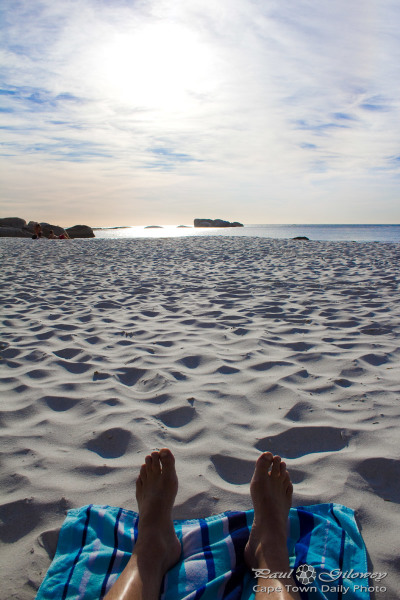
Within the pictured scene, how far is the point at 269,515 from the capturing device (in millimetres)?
1394

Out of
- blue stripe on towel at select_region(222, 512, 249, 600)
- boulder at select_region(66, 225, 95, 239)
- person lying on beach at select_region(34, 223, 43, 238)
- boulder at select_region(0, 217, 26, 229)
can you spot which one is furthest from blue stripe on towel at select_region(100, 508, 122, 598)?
boulder at select_region(0, 217, 26, 229)

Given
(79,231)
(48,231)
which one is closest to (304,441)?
(48,231)

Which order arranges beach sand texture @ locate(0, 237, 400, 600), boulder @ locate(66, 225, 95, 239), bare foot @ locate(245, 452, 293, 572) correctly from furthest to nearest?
boulder @ locate(66, 225, 95, 239), beach sand texture @ locate(0, 237, 400, 600), bare foot @ locate(245, 452, 293, 572)

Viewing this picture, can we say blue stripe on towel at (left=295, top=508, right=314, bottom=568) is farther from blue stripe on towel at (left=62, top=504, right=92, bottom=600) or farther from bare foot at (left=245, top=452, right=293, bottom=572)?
blue stripe on towel at (left=62, top=504, right=92, bottom=600)

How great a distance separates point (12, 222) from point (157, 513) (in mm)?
30691

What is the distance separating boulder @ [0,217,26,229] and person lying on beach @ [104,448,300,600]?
30046mm

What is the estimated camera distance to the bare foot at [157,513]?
1.27 metres

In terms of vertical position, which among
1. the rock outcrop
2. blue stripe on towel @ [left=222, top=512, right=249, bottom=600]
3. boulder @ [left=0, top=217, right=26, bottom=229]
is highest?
the rock outcrop

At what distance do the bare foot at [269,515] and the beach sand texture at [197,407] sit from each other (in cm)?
12

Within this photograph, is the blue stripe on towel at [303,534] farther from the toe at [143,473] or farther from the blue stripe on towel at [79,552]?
the blue stripe on towel at [79,552]

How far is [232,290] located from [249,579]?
14.0 ft

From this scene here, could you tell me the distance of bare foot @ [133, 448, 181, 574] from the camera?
1271 millimetres

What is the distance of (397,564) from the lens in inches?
49.5

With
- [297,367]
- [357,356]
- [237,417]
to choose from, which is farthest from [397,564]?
[357,356]
